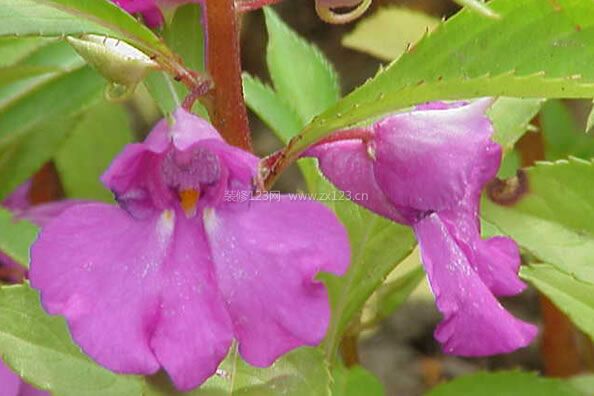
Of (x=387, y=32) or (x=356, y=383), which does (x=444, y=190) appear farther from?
(x=387, y=32)

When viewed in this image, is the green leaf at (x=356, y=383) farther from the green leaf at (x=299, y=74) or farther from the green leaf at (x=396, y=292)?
the green leaf at (x=299, y=74)

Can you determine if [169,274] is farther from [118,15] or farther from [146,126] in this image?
[146,126]

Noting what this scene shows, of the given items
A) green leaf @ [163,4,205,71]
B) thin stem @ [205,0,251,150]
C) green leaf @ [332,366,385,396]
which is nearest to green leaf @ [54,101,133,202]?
green leaf @ [332,366,385,396]

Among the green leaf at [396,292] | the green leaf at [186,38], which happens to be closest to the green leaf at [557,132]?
the green leaf at [396,292]

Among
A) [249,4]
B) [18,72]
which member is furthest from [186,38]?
[18,72]

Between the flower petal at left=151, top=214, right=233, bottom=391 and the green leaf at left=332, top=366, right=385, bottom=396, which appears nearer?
the flower petal at left=151, top=214, right=233, bottom=391

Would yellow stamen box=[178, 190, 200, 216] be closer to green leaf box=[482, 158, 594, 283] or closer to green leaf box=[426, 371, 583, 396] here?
green leaf box=[482, 158, 594, 283]
